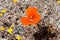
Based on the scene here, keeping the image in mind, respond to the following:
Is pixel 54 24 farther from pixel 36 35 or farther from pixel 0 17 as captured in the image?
pixel 0 17

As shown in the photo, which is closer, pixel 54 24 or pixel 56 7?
pixel 54 24

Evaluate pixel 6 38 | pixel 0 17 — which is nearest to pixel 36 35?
pixel 6 38

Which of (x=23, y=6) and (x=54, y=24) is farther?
(x=23, y=6)

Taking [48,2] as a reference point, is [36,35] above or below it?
below

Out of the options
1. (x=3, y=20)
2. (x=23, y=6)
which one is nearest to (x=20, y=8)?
(x=23, y=6)

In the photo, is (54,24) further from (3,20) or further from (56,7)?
(3,20)

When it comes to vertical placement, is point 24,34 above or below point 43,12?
below

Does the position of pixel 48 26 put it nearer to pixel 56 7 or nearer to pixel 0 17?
pixel 56 7
